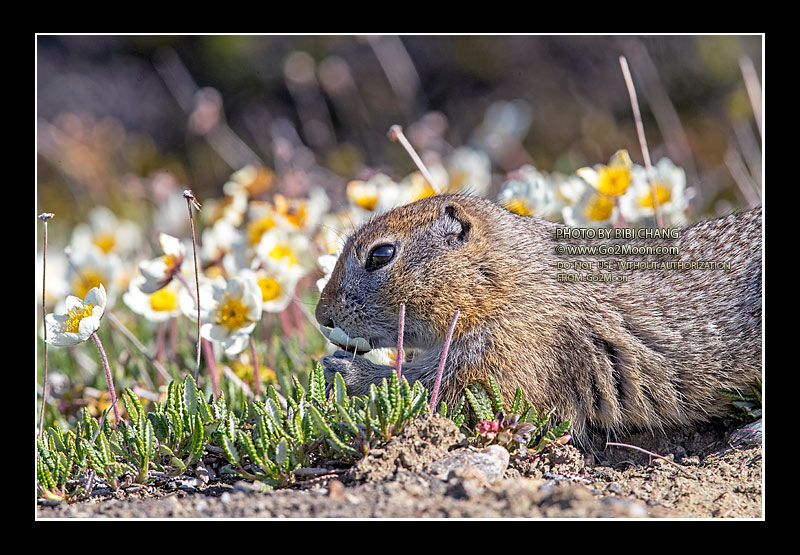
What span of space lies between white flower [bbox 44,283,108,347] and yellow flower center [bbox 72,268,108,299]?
121cm

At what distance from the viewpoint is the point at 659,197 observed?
5.68m

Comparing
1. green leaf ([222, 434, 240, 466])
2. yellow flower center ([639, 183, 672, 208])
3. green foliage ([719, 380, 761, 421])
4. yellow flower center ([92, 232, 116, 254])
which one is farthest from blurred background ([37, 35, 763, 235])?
green leaf ([222, 434, 240, 466])

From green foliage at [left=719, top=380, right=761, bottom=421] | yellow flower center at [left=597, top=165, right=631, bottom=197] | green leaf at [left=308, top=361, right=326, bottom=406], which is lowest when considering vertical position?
green foliage at [left=719, top=380, right=761, bottom=421]

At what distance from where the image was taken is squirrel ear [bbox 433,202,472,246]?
486cm

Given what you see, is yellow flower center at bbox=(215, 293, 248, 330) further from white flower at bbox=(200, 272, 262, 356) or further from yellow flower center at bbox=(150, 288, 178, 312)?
yellow flower center at bbox=(150, 288, 178, 312)

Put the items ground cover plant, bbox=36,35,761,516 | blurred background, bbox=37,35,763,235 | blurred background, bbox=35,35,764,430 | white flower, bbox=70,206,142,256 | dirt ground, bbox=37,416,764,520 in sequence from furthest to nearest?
blurred background, bbox=37,35,763,235 < white flower, bbox=70,206,142,256 < blurred background, bbox=35,35,764,430 < ground cover plant, bbox=36,35,761,516 < dirt ground, bbox=37,416,764,520

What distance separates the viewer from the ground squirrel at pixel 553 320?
4.61 m

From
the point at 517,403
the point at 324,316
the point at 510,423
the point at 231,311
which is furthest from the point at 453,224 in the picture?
the point at 231,311

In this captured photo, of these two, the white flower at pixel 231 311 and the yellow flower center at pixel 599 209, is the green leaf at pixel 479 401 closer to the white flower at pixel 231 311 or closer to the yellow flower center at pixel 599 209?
the white flower at pixel 231 311

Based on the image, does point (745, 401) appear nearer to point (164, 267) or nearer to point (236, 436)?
point (236, 436)

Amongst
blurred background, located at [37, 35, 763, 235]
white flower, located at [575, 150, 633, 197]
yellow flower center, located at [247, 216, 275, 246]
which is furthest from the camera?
blurred background, located at [37, 35, 763, 235]

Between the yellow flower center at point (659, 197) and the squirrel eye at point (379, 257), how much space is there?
1.81 meters

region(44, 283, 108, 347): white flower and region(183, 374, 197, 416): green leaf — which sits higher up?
region(44, 283, 108, 347): white flower

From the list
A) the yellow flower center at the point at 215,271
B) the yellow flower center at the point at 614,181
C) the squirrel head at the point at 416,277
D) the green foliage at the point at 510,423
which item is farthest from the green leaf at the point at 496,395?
the yellow flower center at the point at 215,271
